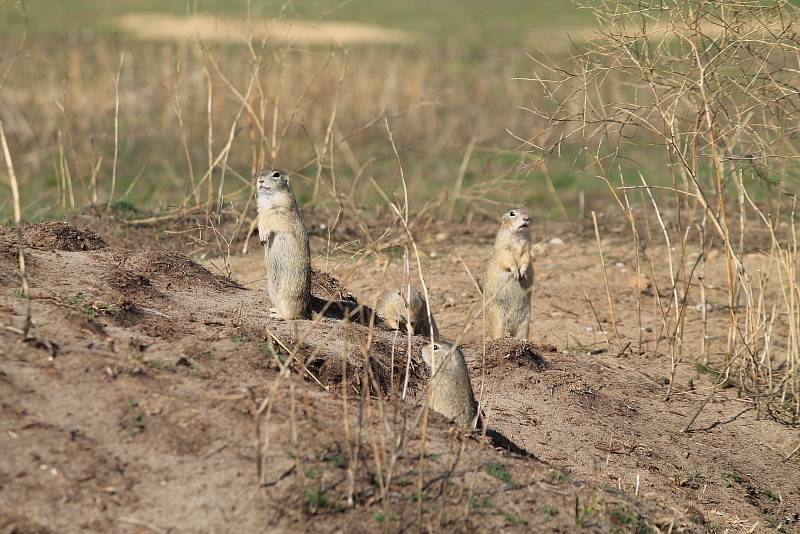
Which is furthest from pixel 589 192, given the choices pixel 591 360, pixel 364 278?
pixel 591 360

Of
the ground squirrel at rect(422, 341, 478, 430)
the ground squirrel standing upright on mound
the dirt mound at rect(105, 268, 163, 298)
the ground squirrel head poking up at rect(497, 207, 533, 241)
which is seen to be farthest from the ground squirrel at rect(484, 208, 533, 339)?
the dirt mound at rect(105, 268, 163, 298)

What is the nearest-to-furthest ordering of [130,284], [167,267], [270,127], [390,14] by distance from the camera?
1. [130,284]
2. [167,267]
3. [270,127]
4. [390,14]

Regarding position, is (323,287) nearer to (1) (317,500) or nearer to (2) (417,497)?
(2) (417,497)

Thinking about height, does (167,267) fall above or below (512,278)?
above

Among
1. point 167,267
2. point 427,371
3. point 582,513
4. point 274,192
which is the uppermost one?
point 274,192

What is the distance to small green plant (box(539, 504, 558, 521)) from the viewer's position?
492 centimetres

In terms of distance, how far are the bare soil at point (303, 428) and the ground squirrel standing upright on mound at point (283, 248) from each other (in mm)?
224

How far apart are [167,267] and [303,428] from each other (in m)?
2.59

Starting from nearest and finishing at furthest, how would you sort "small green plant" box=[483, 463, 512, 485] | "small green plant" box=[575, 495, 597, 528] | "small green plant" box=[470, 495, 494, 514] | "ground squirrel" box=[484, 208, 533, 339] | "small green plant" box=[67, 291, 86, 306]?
"small green plant" box=[470, 495, 494, 514] → "small green plant" box=[575, 495, 597, 528] → "small green plant" box=[483, 463, 512, 485] → "small green plant" box=[67, 291, 86, 306] → "ground squirrel" box=[484, 208, 533, 339]

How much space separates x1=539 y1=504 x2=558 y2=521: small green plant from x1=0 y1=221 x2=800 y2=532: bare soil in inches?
0.4

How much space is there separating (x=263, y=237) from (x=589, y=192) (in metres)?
8.99

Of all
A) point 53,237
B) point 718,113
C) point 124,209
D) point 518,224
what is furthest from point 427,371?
point 124,209

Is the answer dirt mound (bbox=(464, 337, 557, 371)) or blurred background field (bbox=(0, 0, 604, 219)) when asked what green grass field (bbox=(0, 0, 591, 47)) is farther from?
dirt mound (bbox=(464, 337, 557, 371))

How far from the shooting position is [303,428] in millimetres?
4859
